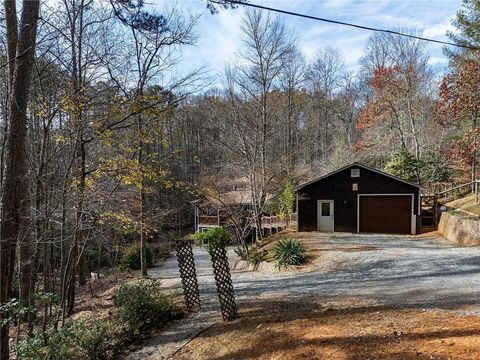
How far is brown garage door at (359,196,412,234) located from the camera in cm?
1720

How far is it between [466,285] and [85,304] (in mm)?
9514

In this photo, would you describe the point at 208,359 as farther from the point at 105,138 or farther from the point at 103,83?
the point at 103,83

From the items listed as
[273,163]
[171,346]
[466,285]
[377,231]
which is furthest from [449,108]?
[171,346]

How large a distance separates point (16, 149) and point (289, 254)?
26.9 ft

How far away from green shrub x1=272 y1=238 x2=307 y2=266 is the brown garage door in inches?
259

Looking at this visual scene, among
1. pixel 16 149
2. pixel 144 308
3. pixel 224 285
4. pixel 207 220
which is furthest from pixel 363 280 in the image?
pixel 207 220

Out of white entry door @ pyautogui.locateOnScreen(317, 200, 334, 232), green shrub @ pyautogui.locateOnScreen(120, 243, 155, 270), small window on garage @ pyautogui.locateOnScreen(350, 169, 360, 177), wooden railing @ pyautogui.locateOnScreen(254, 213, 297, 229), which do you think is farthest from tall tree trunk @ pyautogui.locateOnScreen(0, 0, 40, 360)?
wooden railing @ pyautogui.locateOnScreen(254, 213, 297, 229)

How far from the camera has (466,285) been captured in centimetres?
744

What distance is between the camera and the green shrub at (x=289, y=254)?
1158 cm

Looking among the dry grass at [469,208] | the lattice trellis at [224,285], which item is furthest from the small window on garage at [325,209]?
the lattice trellis at [224,285]

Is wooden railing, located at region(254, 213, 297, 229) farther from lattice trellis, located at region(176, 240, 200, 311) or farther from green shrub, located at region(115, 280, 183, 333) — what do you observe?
green shrub, located at region(115, 280, 183, 333)

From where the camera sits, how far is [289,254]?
11.8 m

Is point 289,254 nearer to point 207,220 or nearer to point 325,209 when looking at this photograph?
point 325,209

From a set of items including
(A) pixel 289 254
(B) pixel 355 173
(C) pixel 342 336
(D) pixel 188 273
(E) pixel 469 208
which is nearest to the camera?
(C) pixel 342 336
